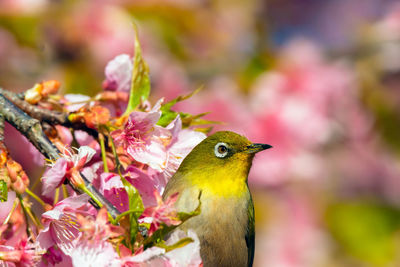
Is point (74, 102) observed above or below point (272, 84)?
below

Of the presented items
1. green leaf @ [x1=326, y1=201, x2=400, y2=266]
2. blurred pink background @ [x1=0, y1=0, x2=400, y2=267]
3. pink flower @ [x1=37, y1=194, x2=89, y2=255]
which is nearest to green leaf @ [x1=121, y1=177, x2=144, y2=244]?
pink flower @ [x1=37, y1=194, x2=89, y2=255]

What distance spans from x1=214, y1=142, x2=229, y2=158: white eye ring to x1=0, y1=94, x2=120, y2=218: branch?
2.22 ft

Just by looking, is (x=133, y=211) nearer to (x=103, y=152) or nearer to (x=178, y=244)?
(x=178, y=244)

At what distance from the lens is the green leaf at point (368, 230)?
3.87 meters

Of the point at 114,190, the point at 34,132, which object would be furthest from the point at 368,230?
the point at 34,132

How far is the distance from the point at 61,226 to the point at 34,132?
225 mm

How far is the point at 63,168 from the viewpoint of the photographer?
1.25 metres

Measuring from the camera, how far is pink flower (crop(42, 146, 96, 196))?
1.25 metres

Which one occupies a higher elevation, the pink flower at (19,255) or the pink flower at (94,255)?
the pink flower at (94,255)

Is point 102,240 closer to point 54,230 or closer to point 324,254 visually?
point 54,230

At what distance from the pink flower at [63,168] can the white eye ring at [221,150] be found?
66 centimetres

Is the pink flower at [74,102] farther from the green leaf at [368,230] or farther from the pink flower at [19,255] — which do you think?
the green leaf at [368,230]

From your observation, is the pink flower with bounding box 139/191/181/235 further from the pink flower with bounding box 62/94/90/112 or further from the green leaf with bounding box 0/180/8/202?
the pink flower with bounding box 62/94/90/112

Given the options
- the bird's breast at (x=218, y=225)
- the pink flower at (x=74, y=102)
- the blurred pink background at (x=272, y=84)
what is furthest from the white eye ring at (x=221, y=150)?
the blurred pink background at (x=272, y=84)
